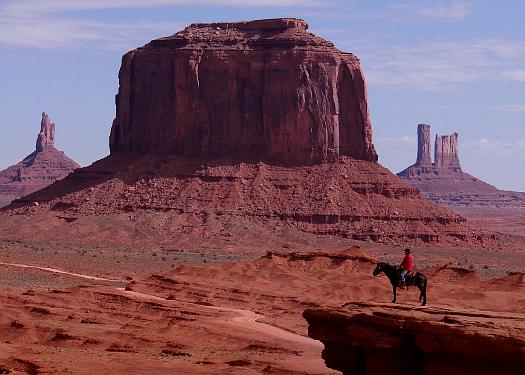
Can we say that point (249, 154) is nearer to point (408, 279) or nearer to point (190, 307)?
point (190, 307)

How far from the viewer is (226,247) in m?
106

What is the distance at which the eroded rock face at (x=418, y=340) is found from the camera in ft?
80.1

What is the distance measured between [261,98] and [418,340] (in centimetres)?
9319

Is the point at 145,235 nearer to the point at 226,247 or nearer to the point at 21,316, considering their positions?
the point at 226,247

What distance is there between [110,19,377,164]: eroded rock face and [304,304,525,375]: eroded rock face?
8912cm

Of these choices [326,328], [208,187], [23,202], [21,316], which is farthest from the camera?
[23,202]

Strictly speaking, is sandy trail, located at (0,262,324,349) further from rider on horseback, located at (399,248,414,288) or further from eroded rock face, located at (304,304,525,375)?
eroded rock face, located at (304,304,525,375)

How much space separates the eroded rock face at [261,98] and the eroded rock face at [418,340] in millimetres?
89120

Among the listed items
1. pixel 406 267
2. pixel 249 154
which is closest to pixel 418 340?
pixel 406 267

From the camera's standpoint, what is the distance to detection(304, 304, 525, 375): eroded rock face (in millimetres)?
24406

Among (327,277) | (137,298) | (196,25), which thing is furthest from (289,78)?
(137,298)

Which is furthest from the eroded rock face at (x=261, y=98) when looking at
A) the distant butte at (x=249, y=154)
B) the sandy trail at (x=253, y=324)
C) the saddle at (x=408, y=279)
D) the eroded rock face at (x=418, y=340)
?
the eroded rock face at (x=418, y=340)

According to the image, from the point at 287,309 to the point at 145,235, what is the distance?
184 feet

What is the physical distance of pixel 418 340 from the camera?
25.6 meters
